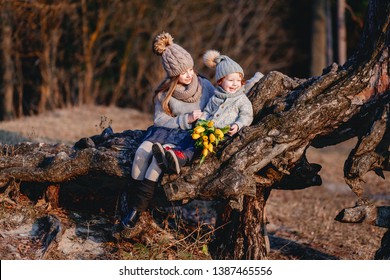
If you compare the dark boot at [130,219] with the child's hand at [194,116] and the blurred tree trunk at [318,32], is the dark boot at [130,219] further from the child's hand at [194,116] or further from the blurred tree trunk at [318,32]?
the blurred tree trunk at [318,32]

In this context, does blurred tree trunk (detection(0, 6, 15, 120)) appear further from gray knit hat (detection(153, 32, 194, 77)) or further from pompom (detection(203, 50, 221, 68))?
pompom (detection(203, 50, 221, 68))

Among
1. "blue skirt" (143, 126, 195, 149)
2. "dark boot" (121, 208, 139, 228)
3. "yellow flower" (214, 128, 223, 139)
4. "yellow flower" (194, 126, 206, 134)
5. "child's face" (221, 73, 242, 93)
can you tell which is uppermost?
"child's face" (221, 73, 242, 93)

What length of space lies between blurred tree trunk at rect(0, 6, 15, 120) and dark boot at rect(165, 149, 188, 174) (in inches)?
409

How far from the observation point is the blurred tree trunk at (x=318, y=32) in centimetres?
1808

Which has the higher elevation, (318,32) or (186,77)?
(318,32)

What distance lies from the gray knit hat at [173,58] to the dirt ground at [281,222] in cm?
129

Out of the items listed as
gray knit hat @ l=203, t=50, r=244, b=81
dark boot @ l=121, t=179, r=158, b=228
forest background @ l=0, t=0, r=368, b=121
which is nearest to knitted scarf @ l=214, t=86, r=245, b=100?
gray knit hat @ l=203, t=50, r=244, b=81

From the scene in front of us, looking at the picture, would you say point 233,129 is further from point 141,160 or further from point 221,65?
point 141,160

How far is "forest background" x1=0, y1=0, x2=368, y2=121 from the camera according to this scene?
16.1 metres

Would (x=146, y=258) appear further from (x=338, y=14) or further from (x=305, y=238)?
(x=338, y=14)

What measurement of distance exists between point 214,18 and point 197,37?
1241 mm

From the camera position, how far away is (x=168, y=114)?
6250 mm

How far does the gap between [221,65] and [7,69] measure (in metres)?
11.2

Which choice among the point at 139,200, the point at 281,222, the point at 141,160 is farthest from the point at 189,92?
the point at 281,222
